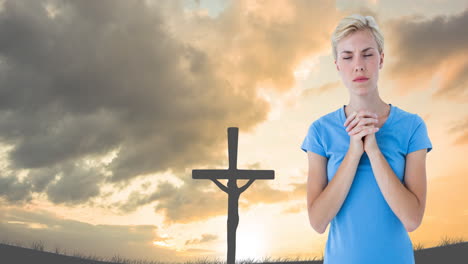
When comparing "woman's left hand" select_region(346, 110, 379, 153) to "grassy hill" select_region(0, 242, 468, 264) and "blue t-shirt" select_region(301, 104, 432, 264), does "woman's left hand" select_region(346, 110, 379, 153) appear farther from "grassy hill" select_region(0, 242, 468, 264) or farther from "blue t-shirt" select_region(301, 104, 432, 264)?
"grassy hill" select_region(0, 242, 468, 264)

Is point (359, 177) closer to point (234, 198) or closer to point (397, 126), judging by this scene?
point (397, 126)

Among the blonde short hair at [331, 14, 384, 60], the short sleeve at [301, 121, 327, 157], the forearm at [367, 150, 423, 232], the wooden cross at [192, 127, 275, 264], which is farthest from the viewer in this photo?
the wooden cross at [192, 127, 275, 264]

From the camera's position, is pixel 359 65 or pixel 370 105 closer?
pixel 359 65

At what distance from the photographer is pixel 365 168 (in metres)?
2.49

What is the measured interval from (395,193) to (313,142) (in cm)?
55

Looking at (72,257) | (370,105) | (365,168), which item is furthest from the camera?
(72,257)

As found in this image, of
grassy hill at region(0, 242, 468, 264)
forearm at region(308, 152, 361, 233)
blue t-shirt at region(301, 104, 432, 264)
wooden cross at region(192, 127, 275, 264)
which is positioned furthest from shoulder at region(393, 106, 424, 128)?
grassy hill at region(0, 242, 468, 264)

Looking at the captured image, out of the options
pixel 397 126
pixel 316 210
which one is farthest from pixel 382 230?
pixel 397 126

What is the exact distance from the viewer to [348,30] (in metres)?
2.52

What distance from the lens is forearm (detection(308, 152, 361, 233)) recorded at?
240cm

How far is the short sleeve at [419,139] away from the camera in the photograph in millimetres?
2520

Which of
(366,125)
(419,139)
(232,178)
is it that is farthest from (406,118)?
(232,178)

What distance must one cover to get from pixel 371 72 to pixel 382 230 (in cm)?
85

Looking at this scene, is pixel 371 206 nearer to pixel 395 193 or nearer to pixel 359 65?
pixel 395 193
